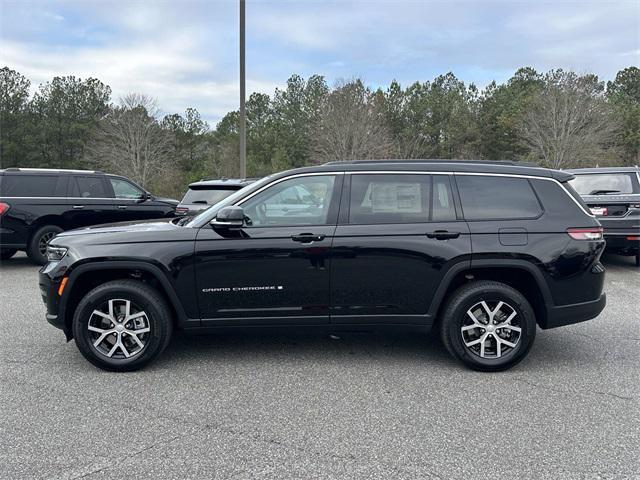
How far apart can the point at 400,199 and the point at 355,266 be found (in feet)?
2.30

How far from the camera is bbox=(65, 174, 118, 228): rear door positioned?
30.1 ft

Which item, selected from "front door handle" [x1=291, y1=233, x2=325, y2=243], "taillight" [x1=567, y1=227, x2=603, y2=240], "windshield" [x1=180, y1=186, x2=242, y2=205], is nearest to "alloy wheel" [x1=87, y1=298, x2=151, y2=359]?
"front door handle" [x1=291, y1=233, x2=325, y2=243]

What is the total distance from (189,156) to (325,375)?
49.7 metres

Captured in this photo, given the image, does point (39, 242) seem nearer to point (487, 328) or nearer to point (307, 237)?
point (307, 237)

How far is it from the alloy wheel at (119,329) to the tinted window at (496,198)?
291 cm

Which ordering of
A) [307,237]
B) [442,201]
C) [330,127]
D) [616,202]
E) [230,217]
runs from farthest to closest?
1. [330,127]
2. [616,202]
3. [442,201]
4. [307,237]
5. [230,217]

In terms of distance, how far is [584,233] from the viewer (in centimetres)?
407

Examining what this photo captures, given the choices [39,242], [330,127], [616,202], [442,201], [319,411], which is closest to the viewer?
[319,411]

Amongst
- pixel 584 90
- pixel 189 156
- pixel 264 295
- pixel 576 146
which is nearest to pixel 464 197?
pixel 264 295

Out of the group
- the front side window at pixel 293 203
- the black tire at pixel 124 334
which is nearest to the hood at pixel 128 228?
the black tire at pixel 124 334

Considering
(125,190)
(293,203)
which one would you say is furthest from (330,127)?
(293,203)

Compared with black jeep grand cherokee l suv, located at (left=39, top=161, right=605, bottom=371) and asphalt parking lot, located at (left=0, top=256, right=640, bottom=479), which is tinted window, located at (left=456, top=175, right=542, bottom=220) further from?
asphalt parking lot, located at (left=0, top=256, right=640, bottom=479)

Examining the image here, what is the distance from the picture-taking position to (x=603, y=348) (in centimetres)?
468

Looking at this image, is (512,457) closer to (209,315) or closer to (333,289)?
(333,289)
